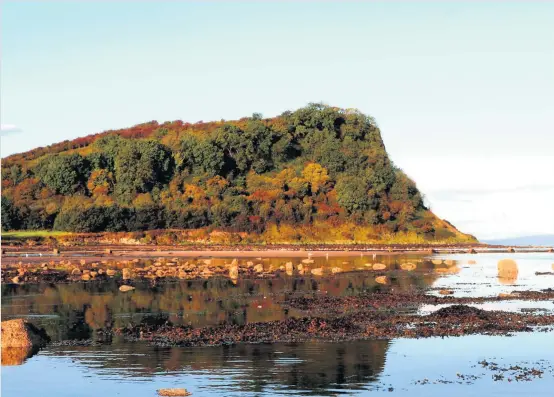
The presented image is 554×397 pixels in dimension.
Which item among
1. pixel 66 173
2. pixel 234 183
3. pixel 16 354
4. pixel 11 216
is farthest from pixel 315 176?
pixel 16 354

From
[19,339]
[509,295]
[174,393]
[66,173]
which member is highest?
[66,173]

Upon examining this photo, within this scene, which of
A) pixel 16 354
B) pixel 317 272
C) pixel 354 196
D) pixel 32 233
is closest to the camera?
pixel 16 354

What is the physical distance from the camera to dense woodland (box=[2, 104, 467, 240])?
391 feet

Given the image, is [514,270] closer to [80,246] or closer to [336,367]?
[336,367]

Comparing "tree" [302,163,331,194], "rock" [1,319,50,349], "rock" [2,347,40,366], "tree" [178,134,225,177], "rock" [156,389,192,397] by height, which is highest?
"tree" [178,134,225,177]

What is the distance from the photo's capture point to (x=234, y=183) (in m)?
128

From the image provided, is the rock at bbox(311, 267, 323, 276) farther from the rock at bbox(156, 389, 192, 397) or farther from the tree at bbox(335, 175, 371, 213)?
the tree at bbox(335, 175, 371, 213)

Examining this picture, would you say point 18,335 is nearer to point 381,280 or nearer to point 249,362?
point 249,362

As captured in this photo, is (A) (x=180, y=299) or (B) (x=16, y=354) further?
(A) (x=180, y=299)

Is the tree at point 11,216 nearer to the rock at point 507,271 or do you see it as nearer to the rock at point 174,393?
the rock at point 507,271

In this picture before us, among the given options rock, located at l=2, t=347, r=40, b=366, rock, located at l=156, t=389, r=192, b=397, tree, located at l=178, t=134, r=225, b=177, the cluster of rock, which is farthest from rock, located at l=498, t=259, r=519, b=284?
tree, located at l=178, t=134, r=225, b=177

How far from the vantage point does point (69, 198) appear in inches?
4970

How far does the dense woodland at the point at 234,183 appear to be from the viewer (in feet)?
391

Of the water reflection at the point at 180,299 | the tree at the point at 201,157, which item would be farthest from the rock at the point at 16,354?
the tree at the point at 201,157
